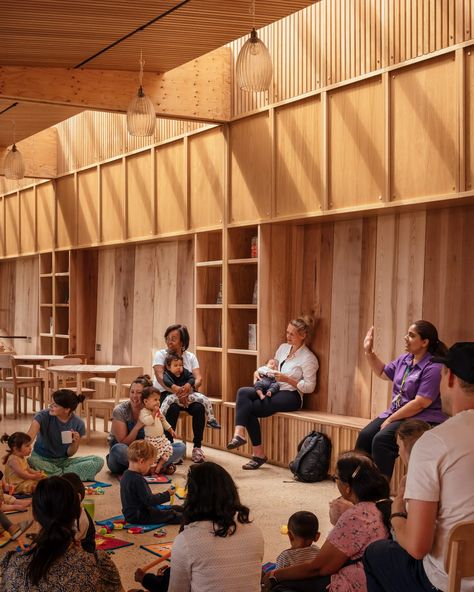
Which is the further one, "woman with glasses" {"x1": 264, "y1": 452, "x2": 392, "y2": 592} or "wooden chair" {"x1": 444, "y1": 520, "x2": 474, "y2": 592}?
"woman with glasses" {"x1": 264, "y1": 452, "x2": 392, "y2": 592}

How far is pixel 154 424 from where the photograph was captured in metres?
7.26

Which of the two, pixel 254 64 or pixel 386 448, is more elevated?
pixel 254 64

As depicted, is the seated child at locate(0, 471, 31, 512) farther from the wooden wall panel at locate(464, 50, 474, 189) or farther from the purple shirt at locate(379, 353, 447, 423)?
the wooden wall panel at locate(464, 50, 474, 189)

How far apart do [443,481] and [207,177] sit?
20.9ft

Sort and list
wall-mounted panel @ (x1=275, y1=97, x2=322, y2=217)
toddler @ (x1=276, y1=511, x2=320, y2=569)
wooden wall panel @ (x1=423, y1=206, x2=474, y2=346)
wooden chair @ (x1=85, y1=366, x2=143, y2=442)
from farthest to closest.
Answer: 1. wooden chair @ (x1=85, y1=366, x2=143, y2=442)
2. wall-mounted panel @ (x1=275, y1=97, x2=322, y2=217)
3. wooden wall panel @ (x1=423, y1=206, x2=474, y2=346)
4. toddler @ (x1=276, y1=511, x2=320, y2=569)

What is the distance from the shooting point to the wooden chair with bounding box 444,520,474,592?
2.61m

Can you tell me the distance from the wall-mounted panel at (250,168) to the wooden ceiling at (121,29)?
3.15ft

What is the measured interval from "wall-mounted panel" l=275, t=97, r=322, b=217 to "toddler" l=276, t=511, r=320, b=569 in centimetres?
399

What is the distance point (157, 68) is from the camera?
786 centimetres

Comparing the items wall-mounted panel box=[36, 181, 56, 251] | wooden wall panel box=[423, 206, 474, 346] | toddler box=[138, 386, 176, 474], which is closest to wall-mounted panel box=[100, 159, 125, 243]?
wall-mounted panel box=[36, 181, 56, 251]

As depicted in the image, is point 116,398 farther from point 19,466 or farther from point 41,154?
point 41,154

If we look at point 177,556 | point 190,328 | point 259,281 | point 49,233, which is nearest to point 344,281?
point 259,281

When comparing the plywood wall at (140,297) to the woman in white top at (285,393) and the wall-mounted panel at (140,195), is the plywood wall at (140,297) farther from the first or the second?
the woman in white top at (285,393)

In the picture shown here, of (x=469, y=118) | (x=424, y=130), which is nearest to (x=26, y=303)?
(x=424, y=130)
